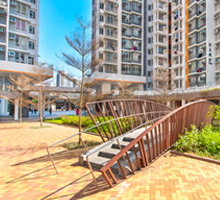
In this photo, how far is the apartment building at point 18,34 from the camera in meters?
24.2

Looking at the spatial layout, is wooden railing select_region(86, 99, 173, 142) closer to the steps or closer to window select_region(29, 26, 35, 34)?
the steps

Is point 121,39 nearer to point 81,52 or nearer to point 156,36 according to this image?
point 156,36

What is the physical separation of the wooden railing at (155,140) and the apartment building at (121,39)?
2337cm

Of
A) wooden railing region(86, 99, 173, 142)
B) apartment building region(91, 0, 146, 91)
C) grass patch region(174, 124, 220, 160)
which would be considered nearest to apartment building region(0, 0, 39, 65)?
apartment building region(91, 0, 146, 91)

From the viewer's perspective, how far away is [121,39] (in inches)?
1340

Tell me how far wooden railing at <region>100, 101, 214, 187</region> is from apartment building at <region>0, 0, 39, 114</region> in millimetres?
21693

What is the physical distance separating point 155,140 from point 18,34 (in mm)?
27636

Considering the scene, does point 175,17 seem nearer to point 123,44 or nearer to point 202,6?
point 202,6

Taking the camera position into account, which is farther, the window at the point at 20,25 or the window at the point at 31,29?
the window at the point at 31,29

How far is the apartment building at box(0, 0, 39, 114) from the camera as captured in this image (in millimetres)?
24219

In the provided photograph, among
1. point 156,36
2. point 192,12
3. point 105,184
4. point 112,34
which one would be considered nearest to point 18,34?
point 112,34

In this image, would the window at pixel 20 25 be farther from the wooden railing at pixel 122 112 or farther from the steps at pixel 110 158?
the steps at pixel 110 158

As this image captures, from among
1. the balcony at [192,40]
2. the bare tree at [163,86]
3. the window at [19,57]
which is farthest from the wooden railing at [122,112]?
the balcony at [192,40]

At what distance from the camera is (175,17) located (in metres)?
35.7
